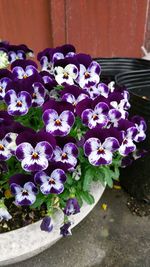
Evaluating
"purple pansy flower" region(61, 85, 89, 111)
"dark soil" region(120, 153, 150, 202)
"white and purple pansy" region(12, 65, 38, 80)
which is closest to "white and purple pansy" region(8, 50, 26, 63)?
"white and purple pansy" region(12, 65, 38, 80)

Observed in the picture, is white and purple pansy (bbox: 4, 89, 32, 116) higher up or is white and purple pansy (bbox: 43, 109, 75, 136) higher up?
white and purple pansy (bbox: 4, 89, 32, 116)

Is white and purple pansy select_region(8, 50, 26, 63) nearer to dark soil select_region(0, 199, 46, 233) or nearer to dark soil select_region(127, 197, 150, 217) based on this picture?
dark soil select_region(0, 199, 46, 233)

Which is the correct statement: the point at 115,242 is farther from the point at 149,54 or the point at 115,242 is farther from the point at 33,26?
the point at 149,54

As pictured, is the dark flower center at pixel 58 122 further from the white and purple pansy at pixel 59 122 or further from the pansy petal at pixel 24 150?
the pansy petal at pixel 24 150

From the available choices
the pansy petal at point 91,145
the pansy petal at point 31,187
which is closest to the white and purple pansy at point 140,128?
the pansy petal at point 91,145

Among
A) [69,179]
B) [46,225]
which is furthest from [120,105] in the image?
[46,225]

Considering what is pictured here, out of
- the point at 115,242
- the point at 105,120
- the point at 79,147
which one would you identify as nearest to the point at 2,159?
the point at 79,147
